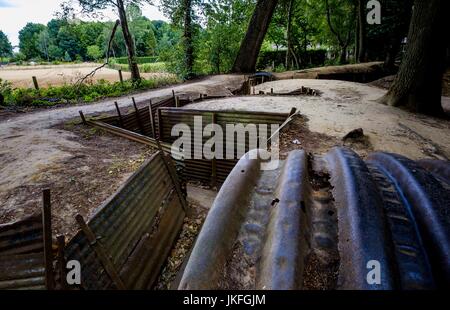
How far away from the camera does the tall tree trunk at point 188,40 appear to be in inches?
676

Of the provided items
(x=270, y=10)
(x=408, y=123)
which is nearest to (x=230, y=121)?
(x=408, y=123)

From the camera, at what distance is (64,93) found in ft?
45.0

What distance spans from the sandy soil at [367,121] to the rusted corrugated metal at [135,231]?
2595mm

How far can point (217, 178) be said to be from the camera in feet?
21.5

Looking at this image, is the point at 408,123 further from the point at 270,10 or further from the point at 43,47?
the point at 43,47

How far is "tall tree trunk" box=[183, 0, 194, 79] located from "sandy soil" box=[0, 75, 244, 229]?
1037cm

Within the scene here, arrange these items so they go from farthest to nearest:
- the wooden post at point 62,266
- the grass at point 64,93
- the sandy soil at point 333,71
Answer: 1. the sandy soil at point 333,71
2. the grass at point 64,93
3. the wooden post at point 62,266

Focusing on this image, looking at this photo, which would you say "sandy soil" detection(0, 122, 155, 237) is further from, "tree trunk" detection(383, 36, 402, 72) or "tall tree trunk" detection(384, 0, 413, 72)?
"tall tree trunk" detection(384, 0, 413, 72)

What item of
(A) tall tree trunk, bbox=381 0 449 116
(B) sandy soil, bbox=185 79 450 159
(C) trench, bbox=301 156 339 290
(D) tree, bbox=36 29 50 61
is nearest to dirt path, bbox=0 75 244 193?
(B) sandy soil, bbox=185 79 450 159

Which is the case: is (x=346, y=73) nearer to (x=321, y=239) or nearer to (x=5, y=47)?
(x=321, y=239)

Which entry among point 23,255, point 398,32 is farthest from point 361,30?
point 23,255

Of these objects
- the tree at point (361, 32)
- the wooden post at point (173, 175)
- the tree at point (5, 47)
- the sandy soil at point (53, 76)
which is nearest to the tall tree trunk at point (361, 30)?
the tree at point (361, 32)

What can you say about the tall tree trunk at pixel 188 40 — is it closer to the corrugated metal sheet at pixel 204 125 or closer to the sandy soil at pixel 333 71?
the sandy soil at pixel 333 71

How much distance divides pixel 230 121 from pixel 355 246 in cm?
490
